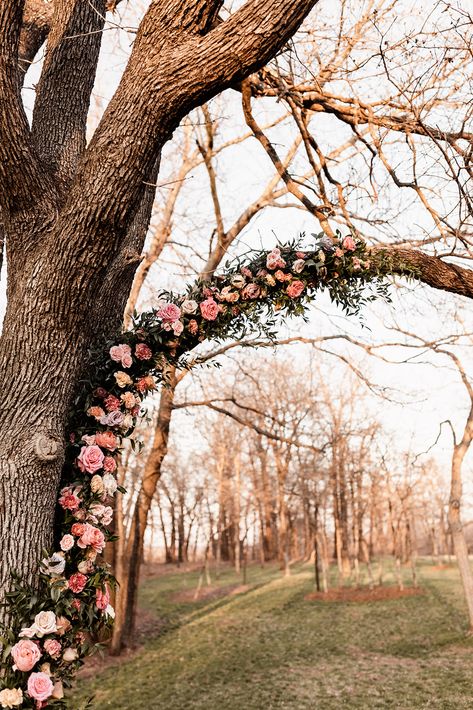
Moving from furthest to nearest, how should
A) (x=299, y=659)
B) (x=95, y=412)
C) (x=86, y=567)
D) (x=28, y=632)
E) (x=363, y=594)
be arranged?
(x=363, y=594) → (x=299, y=659) → (x=95, y=412) → (x=86, y=567) → (x=28, y=632)

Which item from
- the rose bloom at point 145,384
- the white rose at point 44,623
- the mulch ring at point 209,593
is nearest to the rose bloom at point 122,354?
the rose bloom at point 145,384

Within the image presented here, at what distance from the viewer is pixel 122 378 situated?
10.7 ft

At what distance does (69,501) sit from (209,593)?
56.5 ft

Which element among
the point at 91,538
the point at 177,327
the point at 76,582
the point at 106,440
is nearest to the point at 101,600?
the point at 76,582

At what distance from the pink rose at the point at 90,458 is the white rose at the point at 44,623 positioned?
731 mm

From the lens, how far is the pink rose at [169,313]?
11.3 feet

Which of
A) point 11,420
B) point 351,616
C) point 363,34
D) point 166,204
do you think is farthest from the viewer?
point 351,616

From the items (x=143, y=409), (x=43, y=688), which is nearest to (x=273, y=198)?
(x=143, y=409)

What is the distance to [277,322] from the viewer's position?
12.6ft

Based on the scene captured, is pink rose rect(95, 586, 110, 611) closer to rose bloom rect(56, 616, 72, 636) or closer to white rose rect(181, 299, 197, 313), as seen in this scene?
rose bloom rect(56, 616, 72, 636)

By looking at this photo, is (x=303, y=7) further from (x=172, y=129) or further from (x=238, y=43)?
(x=172, y=129)

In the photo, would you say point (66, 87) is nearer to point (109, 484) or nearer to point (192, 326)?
point (192, 326)

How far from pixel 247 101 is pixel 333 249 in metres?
1.96

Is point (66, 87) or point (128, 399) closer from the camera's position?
point (128, 399)
